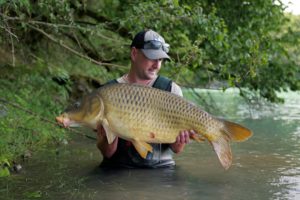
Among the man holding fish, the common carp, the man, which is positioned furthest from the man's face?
the common carp

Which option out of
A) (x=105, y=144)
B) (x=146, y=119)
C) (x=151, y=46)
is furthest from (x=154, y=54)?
(x=105, y=144)

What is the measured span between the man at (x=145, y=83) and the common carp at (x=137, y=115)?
10.1 inches

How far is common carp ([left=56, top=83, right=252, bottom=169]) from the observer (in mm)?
4461

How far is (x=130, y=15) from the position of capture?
8359mm

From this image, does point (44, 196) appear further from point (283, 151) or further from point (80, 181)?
point (283, 151)

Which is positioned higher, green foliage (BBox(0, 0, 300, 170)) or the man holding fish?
green foliage (BBox(0, 0, 300, 170))

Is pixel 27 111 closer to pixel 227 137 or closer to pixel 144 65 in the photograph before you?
pixel 144 65

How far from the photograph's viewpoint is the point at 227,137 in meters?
4.77

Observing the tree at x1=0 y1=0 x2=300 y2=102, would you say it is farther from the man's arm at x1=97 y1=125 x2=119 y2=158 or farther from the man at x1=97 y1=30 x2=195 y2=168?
the man's arm at x1=97 y1=125 x2=119 y2=158

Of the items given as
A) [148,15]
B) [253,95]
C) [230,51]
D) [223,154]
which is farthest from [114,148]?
[253,95]

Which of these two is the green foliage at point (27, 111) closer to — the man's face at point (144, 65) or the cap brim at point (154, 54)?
the man's face at point (144, 65)

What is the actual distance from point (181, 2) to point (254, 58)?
2064mm

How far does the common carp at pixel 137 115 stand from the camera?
14.6 ft

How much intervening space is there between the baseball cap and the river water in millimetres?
1192
